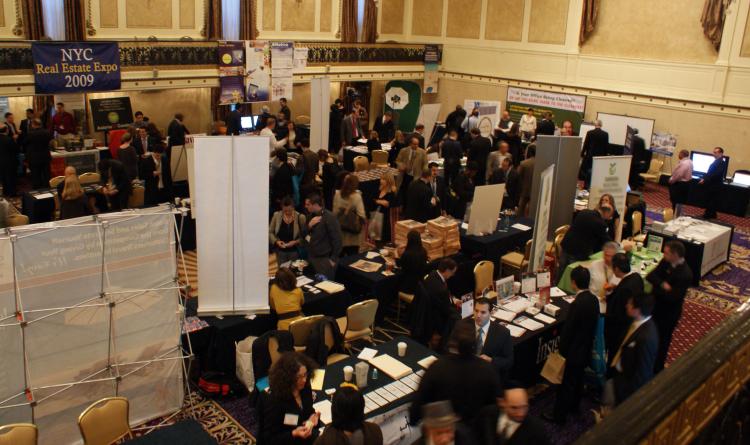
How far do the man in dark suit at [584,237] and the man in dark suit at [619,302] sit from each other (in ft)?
5.36

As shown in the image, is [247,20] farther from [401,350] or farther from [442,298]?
[401,350]

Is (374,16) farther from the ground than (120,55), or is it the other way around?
(374,16)

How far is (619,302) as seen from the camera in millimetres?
5867

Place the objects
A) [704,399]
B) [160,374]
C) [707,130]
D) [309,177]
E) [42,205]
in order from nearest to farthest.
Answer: [704,399]
[160,374]
[42,205]
[309,177]
[707,130]

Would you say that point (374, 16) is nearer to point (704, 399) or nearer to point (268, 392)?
point (268, 392)

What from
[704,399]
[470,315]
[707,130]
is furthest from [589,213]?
[707,130]

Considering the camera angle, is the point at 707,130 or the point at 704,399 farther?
the point at 707,130

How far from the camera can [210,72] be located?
1555 centimetres

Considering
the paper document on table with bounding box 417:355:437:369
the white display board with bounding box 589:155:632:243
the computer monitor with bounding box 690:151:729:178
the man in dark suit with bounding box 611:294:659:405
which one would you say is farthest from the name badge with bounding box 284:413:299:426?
the computer monitor with bounding box 690:151:729:178

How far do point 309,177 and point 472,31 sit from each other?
35.2 ft

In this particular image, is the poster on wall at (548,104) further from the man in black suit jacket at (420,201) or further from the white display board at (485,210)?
the man in black suit jacket at (420,201)

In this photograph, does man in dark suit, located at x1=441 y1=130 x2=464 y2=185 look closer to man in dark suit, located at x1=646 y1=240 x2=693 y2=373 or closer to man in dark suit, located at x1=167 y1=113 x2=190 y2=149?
man in dark suit, located at x1=167 y1=113 x2=190 y2=149

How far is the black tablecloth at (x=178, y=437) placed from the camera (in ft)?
15.3

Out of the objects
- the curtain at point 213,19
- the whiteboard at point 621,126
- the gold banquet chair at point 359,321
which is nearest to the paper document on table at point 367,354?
the gold banquet chair at point 359,321
